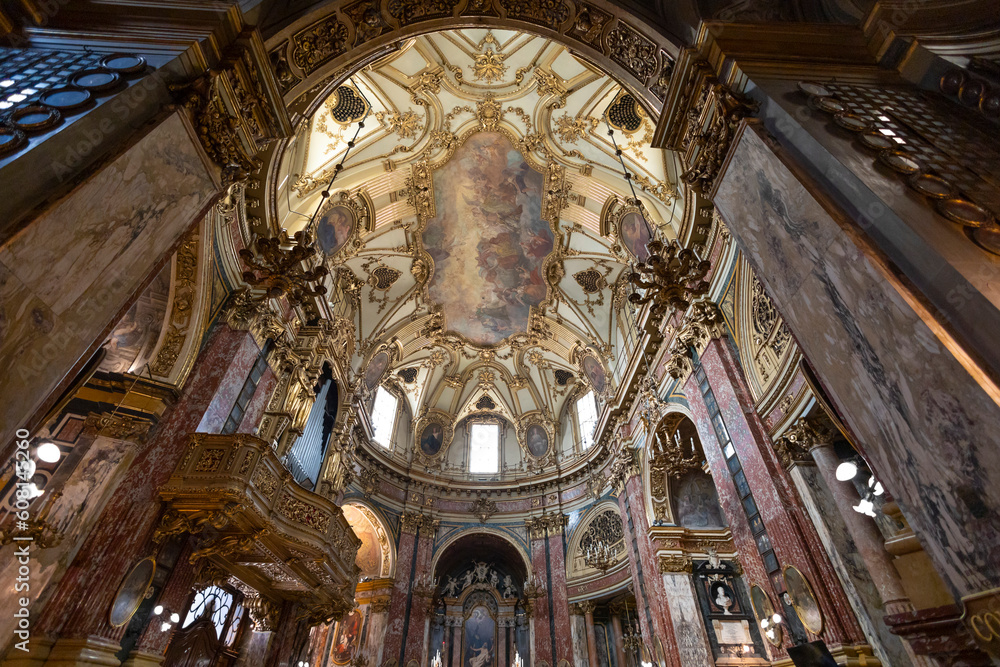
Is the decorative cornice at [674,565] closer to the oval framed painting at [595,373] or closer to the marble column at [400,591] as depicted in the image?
the oval framed painting at [595,373]

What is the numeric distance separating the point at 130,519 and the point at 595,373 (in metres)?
15.0

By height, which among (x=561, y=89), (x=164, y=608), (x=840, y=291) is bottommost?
(x=164, y=608)

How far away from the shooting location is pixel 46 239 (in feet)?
10.8

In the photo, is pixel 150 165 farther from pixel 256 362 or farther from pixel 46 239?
pixel 256 362

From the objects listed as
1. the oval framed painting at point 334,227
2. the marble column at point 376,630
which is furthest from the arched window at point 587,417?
the oval framed painting at point 334,227

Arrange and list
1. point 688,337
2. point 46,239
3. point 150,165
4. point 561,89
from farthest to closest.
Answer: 1. point 561,89
2. point 688,337
3. point 150,165
4. point 46,239

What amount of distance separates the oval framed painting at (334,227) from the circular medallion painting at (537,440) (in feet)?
41.6

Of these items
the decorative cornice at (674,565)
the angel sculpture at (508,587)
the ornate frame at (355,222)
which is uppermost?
the ornate frame at (355,222)

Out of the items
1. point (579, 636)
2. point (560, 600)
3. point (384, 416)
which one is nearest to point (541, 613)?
point (560, 600)

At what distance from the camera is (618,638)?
52.1ft

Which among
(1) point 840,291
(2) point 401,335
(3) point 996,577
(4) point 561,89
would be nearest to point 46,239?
(1) point 840,291

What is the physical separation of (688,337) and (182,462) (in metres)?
10.4

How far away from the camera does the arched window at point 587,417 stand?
19766 millimetres

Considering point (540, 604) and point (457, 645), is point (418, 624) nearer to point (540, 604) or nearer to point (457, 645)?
point (457, 645)
